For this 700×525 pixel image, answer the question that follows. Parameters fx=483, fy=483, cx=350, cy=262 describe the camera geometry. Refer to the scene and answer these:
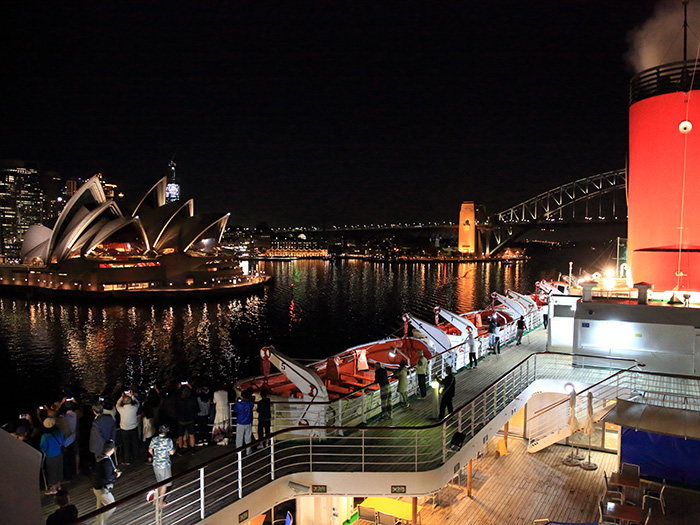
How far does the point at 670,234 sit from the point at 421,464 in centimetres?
905

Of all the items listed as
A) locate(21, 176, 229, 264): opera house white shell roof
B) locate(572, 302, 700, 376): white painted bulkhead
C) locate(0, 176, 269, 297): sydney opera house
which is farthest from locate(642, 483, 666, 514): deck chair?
locate(21, 176, 229, 264): opera house white shell roof

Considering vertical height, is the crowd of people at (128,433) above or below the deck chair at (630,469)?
above

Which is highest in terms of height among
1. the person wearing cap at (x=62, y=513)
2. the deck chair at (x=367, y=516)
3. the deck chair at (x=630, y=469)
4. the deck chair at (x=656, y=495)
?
the person wearing cap at (x=62, y=513)

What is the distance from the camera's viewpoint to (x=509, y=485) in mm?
8531

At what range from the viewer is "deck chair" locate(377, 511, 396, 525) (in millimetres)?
7387

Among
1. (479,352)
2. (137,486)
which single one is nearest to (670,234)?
(479,352)

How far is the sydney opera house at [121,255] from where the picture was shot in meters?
43.8

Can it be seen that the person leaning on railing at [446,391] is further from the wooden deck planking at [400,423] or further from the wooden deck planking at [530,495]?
the wooden deck planking at [530,495]

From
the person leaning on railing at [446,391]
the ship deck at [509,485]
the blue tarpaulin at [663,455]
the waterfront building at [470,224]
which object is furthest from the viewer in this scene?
the waterfront building at [470,224]

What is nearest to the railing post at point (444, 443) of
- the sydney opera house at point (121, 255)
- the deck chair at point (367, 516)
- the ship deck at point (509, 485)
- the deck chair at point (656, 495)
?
Answer: the ship deck at point (509, 485)

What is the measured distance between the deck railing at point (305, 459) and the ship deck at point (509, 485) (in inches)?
17.9

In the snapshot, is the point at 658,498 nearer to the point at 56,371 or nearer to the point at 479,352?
the point at 479,352

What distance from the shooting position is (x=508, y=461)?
9.48 metres

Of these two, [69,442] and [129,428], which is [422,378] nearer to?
[129,428]
